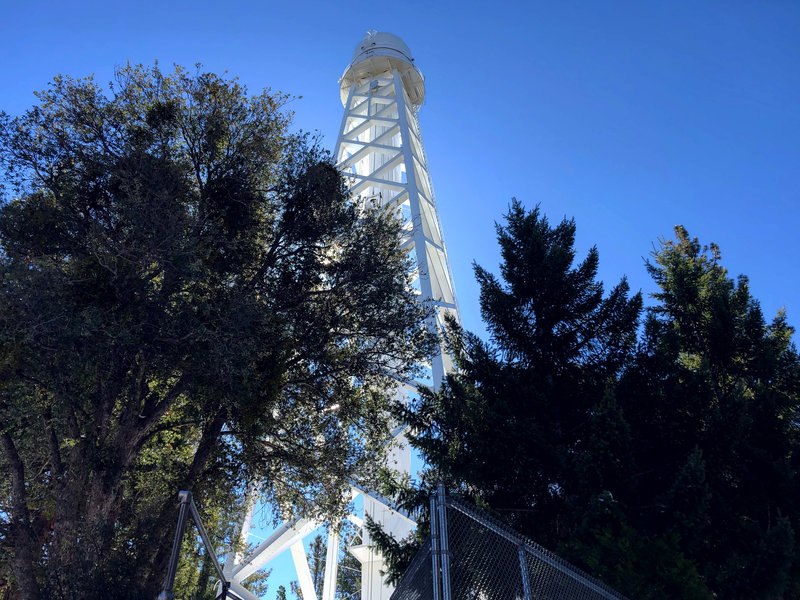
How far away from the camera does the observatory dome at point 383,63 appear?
25953mm

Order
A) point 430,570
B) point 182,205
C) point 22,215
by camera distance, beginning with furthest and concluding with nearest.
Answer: point 182,205 < point 22,215 < point 430,570

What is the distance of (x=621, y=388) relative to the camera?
10789 mm

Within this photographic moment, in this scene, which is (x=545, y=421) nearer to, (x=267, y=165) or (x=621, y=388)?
(x=621, y=388)

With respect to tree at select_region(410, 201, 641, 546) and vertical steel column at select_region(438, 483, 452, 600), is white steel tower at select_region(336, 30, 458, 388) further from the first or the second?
vertical steel column at select_region(438, 483, 452, 600)

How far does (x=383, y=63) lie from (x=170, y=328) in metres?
20.3

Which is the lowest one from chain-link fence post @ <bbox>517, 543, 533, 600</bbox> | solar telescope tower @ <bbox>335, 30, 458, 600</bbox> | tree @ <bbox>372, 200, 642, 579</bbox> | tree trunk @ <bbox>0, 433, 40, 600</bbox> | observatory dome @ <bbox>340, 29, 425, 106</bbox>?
chain-link fence post @ <bbox>517, 543, 533, 600</bbox>

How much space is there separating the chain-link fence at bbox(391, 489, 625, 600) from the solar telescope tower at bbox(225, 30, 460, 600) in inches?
207

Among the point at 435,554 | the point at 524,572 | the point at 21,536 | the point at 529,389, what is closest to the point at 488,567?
the point at 524,572

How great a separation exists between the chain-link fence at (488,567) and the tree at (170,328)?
3.58 meters

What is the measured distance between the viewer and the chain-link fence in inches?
226

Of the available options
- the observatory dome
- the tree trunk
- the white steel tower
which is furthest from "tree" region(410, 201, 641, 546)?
the observatory dome

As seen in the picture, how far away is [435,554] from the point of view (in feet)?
17.7

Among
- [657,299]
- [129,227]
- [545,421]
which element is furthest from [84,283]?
[657,299]

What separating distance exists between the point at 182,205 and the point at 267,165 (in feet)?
7.84
